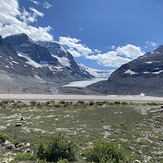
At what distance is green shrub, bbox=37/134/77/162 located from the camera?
16.5 meters

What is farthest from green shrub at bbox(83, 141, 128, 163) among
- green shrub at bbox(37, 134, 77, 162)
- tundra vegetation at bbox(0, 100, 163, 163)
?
green shrub at bbox(37, 134, 77, 162)

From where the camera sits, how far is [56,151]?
16547 millimetres

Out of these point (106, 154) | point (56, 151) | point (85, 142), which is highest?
point (106, 154)

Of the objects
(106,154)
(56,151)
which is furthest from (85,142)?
(106,154)

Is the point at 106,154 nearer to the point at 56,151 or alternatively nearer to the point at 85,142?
the point at 56,151

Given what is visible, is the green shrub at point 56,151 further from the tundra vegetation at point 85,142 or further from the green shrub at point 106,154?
the green shrub at point 106,154

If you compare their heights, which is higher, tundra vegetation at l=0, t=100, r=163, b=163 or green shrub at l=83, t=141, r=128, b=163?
green shrub at l=83, t=141, r=128, b=163

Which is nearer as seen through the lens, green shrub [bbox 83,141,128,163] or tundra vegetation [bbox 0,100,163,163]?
green shrub [bbox 83,141,128,163]

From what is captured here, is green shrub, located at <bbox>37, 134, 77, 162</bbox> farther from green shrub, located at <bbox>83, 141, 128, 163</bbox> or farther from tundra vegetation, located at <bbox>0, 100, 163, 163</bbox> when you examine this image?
green shrub, located at <bbox>83, 141, 128, 163</bbox>

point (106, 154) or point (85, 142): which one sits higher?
point (106, 154)

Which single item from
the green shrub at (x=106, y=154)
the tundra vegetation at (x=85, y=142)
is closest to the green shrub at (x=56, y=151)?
the tundra vegetation at (x=85, y=142)

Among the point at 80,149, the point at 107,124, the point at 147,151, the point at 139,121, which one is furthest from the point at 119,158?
the point at 139,121

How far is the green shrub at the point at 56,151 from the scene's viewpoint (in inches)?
650

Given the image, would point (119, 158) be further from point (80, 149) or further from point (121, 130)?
point (121, 130)
